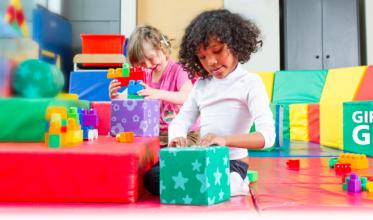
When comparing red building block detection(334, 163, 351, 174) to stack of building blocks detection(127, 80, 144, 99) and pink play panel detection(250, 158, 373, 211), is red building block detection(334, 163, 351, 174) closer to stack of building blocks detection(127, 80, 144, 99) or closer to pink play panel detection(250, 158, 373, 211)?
pink play panel detection(250, 158, 373, 211)

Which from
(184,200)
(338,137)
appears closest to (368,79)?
(338,137)

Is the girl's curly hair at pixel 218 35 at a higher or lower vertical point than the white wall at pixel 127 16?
lower

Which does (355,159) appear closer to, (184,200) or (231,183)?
(231,183)

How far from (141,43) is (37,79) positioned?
0.62 metres

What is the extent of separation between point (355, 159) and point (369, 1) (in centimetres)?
207

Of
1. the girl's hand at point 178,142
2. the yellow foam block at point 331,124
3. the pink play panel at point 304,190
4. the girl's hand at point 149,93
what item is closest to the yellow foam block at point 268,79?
the yellow foam block at point 331,124

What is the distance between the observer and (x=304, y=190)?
960 mm

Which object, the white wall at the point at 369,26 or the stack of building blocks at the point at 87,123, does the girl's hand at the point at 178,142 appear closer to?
the stack of building blocks at the point at 87,123

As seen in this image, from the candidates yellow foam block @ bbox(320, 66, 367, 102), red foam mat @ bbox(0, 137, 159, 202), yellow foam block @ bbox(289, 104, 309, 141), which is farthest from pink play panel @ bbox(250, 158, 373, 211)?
yellow foam block @ bbox(289, 104, 309, 141)

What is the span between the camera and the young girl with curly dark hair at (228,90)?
2.81 feet

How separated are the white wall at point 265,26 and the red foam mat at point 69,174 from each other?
2.32 meters

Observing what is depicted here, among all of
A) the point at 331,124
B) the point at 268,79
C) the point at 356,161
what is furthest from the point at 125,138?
the point at 268,79

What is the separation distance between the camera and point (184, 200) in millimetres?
750

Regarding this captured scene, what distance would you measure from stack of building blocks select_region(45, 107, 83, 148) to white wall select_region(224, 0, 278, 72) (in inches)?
86.9
